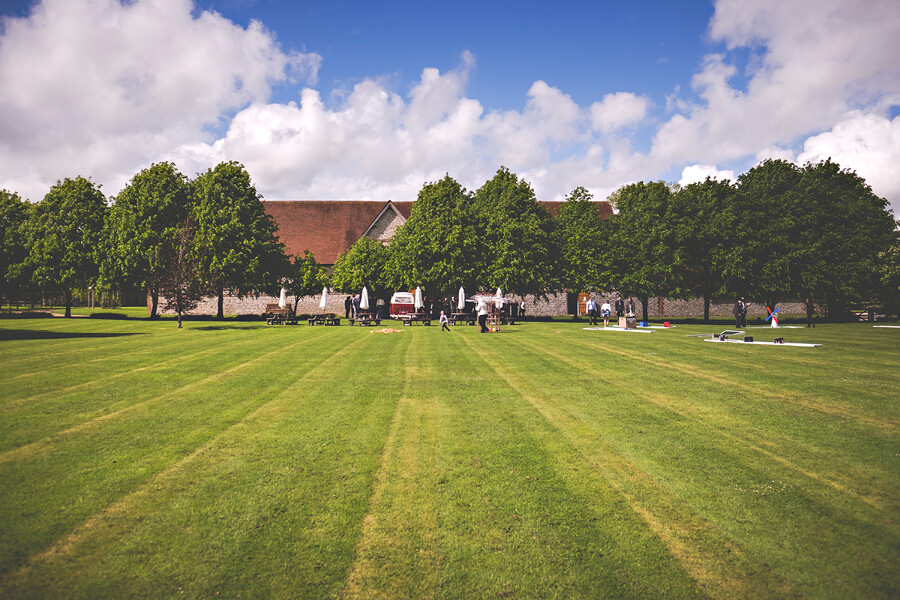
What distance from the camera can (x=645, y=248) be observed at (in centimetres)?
4078

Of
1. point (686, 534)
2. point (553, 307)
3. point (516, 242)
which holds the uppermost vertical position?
point (516, 242)

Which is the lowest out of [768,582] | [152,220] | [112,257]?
[768,582]

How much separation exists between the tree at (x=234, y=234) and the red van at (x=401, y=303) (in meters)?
9.94

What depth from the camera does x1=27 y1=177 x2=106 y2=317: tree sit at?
140 ft

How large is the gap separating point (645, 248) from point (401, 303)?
21087 mm

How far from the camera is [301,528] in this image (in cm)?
414

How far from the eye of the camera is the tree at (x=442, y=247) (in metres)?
39.0

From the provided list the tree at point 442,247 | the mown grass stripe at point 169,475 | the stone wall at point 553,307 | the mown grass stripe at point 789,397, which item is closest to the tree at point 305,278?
the stone wall at point 553,307

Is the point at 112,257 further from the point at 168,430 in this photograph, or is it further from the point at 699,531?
the point at 699,531

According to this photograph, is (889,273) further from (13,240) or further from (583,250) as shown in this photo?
(13,240)

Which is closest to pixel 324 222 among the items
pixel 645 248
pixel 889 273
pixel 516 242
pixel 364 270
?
pixel 364 270

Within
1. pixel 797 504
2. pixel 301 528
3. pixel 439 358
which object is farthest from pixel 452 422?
pixel 439 358

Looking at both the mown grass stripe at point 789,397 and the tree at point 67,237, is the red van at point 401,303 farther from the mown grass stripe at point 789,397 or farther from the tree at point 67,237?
the mown grass stripe at point 789,397

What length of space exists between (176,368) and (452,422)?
834cm
